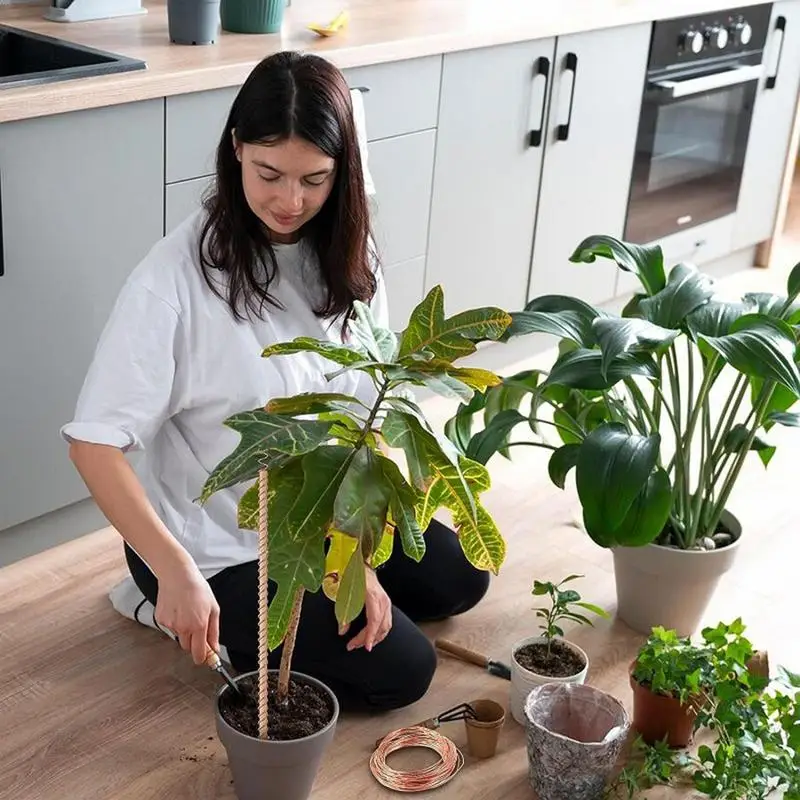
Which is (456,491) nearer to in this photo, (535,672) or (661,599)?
(535,672)

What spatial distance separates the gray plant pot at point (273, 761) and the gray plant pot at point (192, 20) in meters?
1.33

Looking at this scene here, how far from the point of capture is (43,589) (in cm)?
239

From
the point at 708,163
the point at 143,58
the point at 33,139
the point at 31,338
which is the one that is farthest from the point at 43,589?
the point at 708,163

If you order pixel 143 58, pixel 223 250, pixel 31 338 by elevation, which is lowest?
pixel 31 338

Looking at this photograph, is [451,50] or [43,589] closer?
[43,589]

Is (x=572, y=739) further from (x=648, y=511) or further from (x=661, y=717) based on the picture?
(x=648, y=511)

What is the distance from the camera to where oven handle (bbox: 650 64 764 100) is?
3492 mm

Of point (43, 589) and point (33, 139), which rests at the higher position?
point (33, 139)

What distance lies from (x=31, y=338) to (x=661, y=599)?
1.19 metres

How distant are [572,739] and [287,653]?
46 centimetres

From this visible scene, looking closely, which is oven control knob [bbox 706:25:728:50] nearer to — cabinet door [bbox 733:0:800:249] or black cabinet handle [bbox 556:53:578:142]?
cabinet door [bbox 733:0:800:249]

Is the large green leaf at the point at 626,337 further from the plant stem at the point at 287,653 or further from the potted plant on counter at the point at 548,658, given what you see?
the plant stem at the point at 287,653

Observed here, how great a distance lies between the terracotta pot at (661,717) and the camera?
2.02 meters

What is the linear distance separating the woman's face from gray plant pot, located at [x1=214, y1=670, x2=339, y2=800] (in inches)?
24.9
